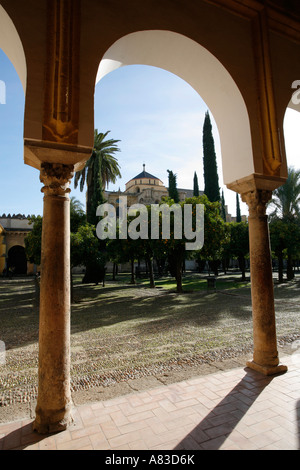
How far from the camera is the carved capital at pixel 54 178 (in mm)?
3229

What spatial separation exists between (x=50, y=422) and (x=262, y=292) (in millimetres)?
3140

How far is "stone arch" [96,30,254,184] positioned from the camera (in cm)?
408

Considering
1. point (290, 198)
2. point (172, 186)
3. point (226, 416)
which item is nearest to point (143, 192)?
point (172, 186)

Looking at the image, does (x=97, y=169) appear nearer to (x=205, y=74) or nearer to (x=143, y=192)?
(x=205, y=74)

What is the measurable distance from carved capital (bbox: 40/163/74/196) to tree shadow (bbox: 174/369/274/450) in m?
2.81

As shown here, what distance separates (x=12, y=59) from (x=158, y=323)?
6892 mm

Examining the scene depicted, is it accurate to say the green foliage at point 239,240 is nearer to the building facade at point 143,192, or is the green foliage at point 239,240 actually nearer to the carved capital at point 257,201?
the carved capital at point 257,201

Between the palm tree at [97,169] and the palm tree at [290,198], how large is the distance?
14.0 m

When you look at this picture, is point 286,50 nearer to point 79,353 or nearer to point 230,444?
point 230,444

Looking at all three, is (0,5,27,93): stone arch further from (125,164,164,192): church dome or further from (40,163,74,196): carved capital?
(125,164,164,192): church dome

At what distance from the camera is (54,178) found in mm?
3238

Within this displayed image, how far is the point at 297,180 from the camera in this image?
77.5 feet

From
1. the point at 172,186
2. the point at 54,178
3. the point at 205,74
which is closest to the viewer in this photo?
the point at 54,178
